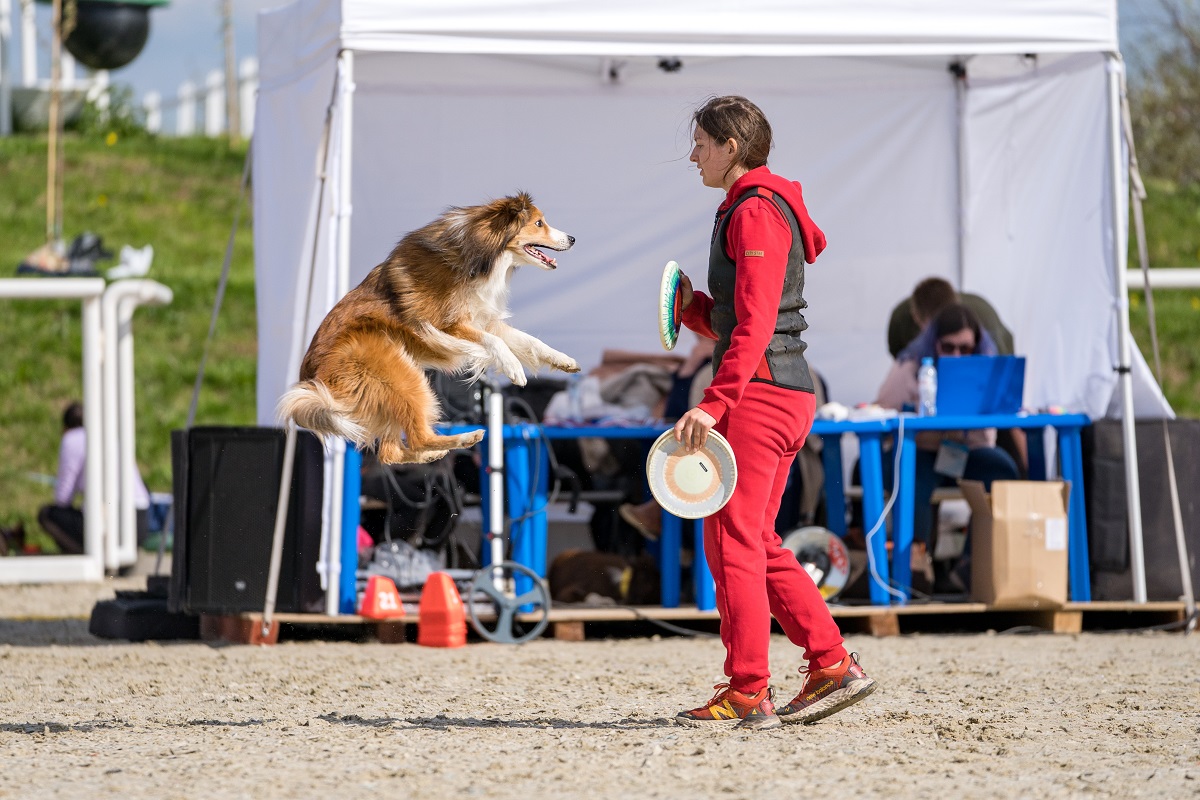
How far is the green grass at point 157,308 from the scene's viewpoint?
12.3 meters

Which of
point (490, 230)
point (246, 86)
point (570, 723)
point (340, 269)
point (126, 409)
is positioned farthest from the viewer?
point (246, 86)

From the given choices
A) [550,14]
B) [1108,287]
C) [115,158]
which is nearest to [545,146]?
[550,14]

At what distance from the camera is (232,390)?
13180mm

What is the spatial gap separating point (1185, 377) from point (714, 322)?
1102 centimetres

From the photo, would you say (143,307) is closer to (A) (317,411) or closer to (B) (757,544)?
(A) (317,411)

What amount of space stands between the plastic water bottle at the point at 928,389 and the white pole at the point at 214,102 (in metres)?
16.6

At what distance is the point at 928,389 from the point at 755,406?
2.88 metres

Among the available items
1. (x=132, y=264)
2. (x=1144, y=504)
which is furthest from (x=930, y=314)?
(x=132, y=264)

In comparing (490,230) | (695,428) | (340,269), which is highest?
(340,269)

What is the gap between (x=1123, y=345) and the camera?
6191 mm

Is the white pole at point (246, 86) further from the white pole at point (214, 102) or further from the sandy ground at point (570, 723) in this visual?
the sandy ground at point (570, 723)

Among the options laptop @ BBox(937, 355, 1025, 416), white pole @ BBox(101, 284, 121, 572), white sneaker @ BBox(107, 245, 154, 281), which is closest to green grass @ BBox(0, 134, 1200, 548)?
white sneaker @ BBox(107, 245, 154, 281)

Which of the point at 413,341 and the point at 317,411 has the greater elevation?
the point at 413,341

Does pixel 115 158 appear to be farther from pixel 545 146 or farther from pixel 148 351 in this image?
pixel 545 146
